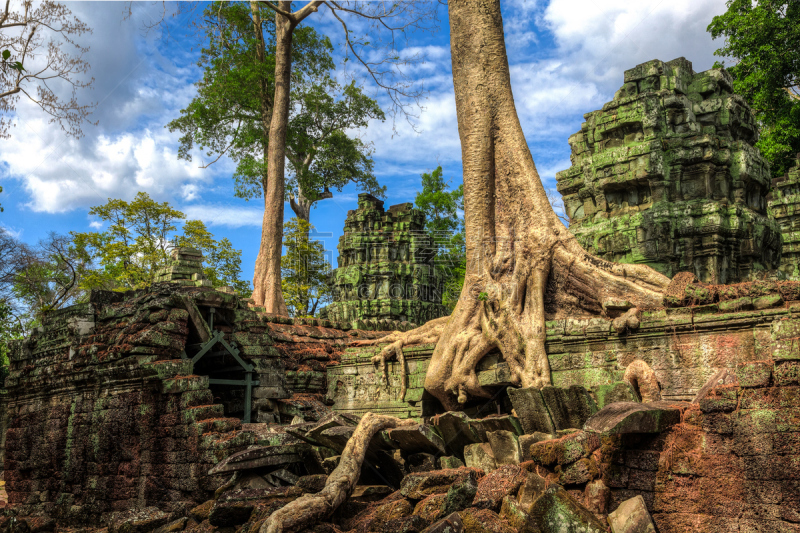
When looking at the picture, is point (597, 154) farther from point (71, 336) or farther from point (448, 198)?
point (448, 198)

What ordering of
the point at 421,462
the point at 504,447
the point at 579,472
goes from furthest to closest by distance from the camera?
the point at 421,462, the point at 504,447, the point at 579,472

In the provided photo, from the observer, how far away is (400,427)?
5.60m

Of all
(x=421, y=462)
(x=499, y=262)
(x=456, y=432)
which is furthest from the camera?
(x=499, y=262)

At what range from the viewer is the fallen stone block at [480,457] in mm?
4951

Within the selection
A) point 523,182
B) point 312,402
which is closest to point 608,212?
point 523,182

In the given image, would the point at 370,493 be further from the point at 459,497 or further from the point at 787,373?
the point at 787,373

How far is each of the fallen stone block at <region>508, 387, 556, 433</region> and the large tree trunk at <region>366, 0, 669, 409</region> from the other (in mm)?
1572

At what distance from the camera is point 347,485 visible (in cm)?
487

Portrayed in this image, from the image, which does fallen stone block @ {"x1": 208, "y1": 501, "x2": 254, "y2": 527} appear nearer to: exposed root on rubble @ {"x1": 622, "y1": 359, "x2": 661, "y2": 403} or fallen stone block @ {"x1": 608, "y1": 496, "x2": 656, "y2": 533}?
fallen stone block @ {"x1": 608, "y1": 496, "x2": 656, "y2": 533}

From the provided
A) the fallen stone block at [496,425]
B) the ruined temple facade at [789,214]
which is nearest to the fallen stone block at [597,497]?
the fallen stone block at [496,425]

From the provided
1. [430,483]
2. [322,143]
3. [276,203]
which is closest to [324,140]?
[322,143]

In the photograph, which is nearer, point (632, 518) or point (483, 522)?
point (632, 518)

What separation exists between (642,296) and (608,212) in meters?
4.16

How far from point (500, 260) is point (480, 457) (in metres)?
3.34
